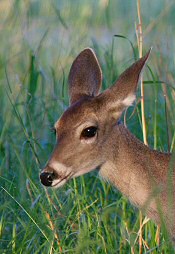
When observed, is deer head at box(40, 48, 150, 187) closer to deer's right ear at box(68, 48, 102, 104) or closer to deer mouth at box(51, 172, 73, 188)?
deer mouth at box(51, 172, 73, 188)

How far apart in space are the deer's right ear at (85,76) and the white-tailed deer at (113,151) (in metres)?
0.33

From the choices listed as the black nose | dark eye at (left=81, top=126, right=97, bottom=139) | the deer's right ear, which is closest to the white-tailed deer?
dark eye at (left=81, top=126, right=97, bottom=139)

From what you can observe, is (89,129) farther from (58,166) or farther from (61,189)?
(61,189)

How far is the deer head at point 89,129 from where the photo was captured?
19.7 feet

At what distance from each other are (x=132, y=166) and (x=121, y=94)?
44cm

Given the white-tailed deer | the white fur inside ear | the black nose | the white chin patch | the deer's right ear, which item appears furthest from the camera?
the deer's right ear

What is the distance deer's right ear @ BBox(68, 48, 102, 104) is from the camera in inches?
262

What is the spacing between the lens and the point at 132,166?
20.2ft

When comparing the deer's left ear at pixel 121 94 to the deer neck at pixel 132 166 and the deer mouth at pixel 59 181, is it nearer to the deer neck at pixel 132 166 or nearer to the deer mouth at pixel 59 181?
the deer neck at pixel 132 166

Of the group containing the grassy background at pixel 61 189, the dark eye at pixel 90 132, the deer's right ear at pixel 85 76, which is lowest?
the grassy background at pixel 61 189

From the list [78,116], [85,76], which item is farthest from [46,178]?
[85,76]

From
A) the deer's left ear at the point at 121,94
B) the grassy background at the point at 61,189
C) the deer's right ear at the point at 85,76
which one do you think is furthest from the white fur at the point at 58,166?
the deer's right ear at the point at 85,76

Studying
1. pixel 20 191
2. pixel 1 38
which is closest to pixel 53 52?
pixel 1 38

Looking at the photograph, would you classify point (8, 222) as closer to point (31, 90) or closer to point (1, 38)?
point (31, 90)
